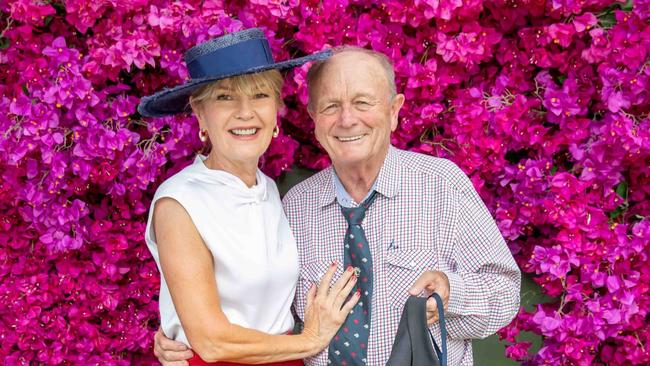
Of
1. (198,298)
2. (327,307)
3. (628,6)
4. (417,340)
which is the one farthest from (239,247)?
(628,6)

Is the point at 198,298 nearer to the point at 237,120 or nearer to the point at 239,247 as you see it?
the point at 239,247

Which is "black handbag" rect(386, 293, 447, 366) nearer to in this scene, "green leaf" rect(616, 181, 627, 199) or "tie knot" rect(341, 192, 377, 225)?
"tie knot" rect(341, 192, 377, 225)

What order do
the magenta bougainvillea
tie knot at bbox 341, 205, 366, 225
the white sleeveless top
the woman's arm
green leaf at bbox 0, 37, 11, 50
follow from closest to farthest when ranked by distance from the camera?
1. the woman's arm
2. the white sleeveless top
3. tie knot at bbox 341, 205, 366, 225
4. the magenta bougainvillea
5. green leaf at bbox 0, 37, 11, 50

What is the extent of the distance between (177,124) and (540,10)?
4.97 feet

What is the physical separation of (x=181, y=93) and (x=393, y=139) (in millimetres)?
1072

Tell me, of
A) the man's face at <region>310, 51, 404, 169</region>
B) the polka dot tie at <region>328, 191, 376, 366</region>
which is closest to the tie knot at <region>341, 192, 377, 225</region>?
the polka dot tie at <region>328, 191, 376, 366</region>

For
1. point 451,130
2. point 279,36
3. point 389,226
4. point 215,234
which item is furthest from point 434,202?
point 279,36

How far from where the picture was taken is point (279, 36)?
3238mm

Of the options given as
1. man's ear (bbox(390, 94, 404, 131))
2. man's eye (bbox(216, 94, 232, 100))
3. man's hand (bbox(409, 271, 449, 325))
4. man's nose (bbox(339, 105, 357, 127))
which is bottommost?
man's hand (bbox(409, 271, 449, 325))

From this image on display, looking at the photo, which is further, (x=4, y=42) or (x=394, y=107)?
(x=4, y=42)

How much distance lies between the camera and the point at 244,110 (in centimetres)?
252

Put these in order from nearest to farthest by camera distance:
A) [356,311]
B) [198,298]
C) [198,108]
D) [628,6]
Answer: [198,298] → [198,108] → [356,311] → [628,6]

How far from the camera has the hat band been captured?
2471mm

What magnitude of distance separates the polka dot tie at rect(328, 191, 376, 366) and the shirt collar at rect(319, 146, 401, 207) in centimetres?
6
